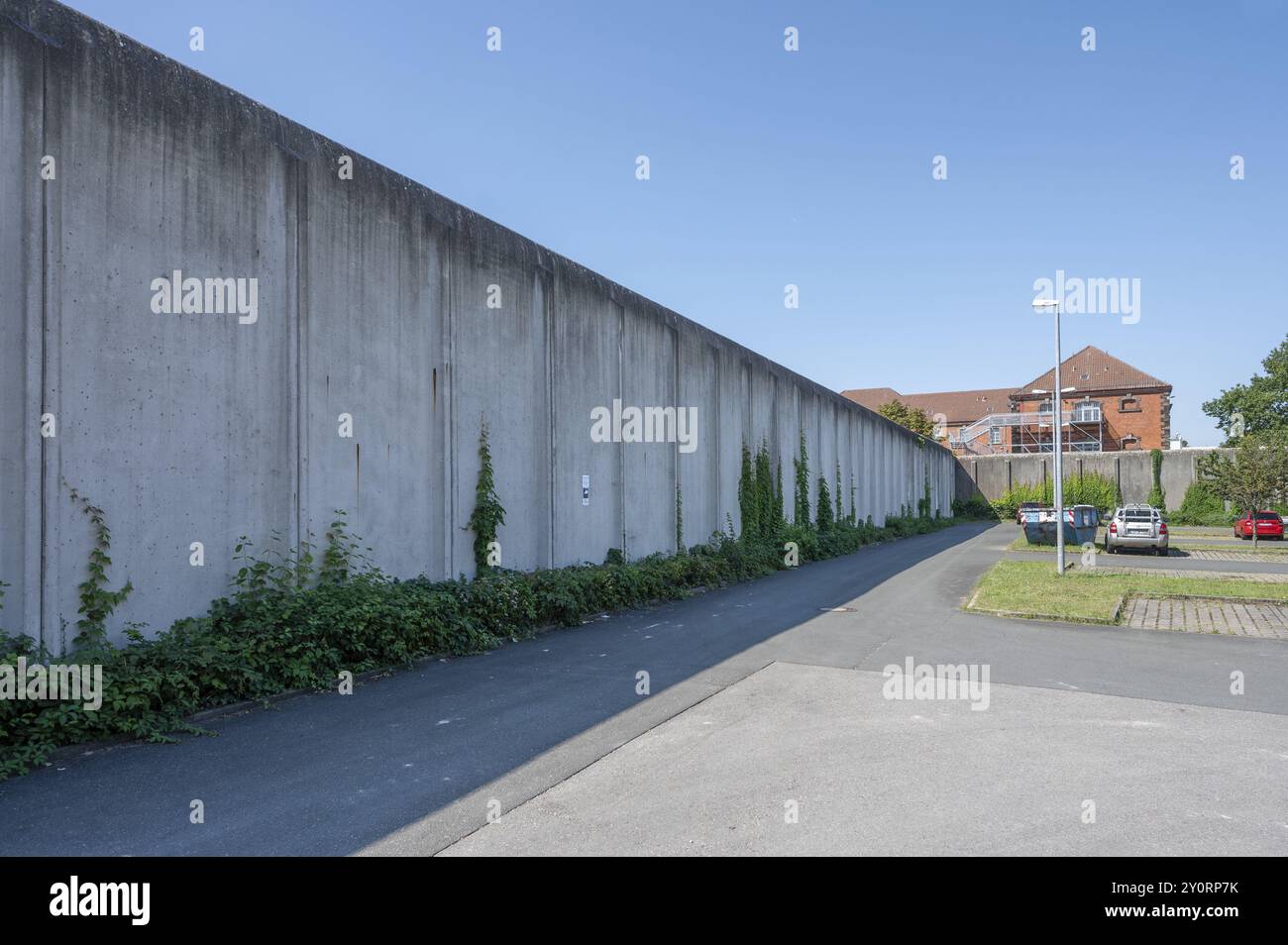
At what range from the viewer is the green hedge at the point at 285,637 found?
5.60 m

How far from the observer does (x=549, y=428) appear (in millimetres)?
13555

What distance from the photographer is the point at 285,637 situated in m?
→ 7.20

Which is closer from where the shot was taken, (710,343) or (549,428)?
(549,428)

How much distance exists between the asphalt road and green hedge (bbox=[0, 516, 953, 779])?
1.21ft

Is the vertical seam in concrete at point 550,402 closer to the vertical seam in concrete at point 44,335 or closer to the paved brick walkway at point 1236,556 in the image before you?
the vertical seam in concrete at point 44,335

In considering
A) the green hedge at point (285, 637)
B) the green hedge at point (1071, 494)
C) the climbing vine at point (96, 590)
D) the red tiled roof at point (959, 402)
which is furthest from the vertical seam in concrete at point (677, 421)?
the red tiled roof at point (959, 402)

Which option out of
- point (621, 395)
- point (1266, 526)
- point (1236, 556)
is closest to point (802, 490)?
point (621, 395)

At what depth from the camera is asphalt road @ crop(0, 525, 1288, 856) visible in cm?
414

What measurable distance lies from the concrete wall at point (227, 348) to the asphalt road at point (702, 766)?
2235mm

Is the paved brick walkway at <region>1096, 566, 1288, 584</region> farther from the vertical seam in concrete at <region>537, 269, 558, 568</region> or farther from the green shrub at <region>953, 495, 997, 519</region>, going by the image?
the green shrub at <region>953, 495, 997, 519</region>
